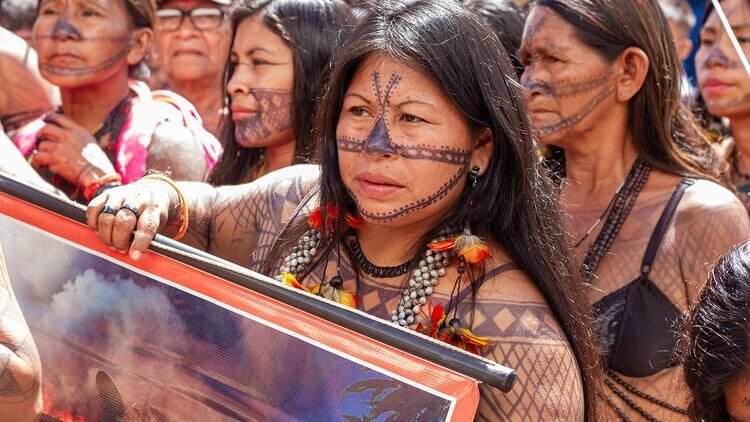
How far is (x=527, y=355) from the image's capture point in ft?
7.52

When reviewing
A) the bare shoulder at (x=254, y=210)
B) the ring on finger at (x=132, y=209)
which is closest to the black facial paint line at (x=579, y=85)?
the bare shoulder at (x=254, y=210)

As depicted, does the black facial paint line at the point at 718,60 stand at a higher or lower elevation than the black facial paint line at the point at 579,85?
lower

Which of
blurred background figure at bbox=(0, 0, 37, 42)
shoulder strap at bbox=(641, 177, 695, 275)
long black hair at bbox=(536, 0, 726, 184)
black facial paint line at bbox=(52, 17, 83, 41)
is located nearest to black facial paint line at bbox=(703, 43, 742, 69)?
long black hair at bbox=(536, 0, 726, 184)

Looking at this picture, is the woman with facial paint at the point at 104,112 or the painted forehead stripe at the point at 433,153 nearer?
the painted forehead stripe at the point at 433,153

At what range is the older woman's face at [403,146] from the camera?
2.45m

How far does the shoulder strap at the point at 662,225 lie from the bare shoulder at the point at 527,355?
957mm

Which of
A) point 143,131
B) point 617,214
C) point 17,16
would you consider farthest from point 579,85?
point 17,16

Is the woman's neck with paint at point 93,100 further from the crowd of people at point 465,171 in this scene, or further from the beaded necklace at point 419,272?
the beaded necklace at point 419,272

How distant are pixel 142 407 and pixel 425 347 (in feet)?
2.17

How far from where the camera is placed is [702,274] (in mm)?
3209

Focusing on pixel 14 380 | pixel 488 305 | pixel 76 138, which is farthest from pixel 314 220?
pixel 76 138

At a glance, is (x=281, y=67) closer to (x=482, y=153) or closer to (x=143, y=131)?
(x=143, y=131)

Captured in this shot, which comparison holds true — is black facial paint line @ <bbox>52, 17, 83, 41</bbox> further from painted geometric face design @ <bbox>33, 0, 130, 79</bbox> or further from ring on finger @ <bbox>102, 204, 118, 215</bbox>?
ring on finger @ <bbox>102, 204, 118, 215</bbox>

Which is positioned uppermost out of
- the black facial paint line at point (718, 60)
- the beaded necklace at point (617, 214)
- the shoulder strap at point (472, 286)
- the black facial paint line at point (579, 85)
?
the black facial paint line at point (579, 85)
